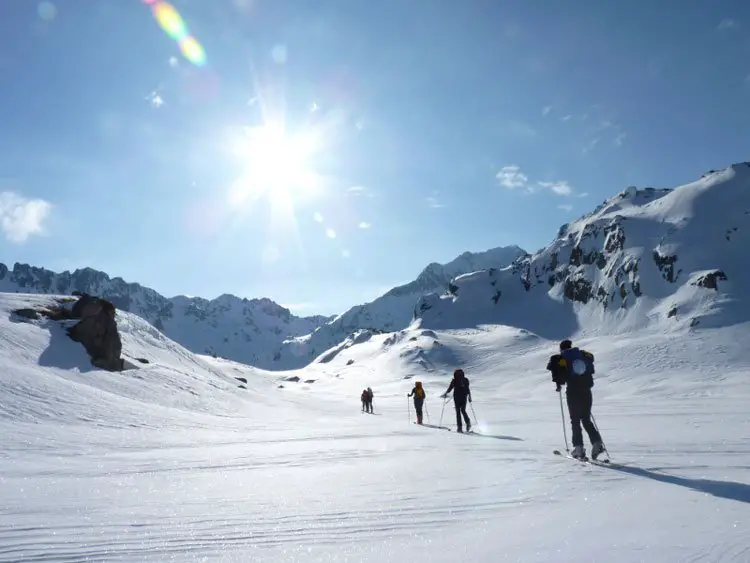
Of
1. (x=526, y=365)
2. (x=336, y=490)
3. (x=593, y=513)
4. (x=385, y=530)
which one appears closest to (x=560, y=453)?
(x=593, y=513)

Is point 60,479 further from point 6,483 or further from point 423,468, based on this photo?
point 423,468

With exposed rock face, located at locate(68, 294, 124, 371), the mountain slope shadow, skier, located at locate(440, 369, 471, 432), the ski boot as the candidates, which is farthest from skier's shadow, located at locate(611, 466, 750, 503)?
exposed rock face, located at locate(68, 294, 124, 371)

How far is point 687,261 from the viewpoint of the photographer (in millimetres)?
113312

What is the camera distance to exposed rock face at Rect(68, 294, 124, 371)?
24.6 metres

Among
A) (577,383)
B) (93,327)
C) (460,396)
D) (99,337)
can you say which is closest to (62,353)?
(99,337)

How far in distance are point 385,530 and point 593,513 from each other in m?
2.16

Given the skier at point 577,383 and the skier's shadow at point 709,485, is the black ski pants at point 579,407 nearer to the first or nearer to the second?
the skier at point 577,383

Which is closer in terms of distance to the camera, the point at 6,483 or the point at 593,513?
the point at 593,513

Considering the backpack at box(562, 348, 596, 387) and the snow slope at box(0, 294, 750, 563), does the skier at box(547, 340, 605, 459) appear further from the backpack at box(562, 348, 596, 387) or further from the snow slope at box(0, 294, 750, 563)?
the snow slope at box(0, 294, 750, 563)

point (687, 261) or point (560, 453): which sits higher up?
point (687, 261)

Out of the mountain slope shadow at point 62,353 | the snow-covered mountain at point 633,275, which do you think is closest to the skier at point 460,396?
the mountain slope shadow at point 62,353

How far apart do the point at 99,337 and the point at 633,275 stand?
129 meters

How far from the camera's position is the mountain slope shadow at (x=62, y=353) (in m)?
21.5

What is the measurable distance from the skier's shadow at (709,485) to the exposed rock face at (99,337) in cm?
2462
